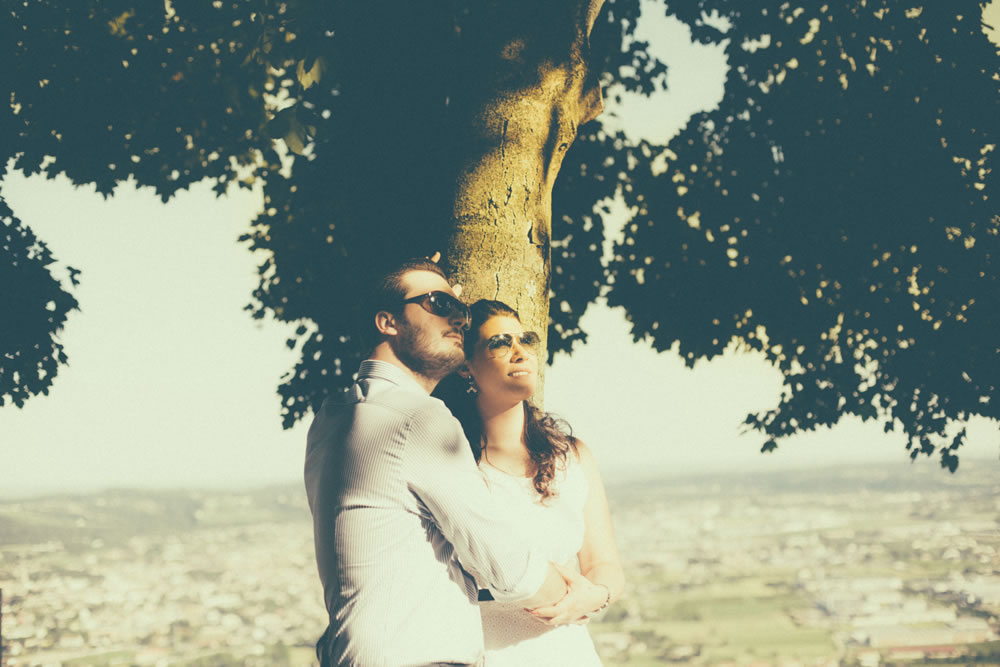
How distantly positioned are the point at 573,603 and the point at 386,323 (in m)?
1.28

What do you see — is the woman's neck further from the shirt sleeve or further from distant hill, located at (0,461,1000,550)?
distant hill, located at (0,461,1000,550)

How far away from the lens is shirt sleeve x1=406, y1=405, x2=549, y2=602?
268cm

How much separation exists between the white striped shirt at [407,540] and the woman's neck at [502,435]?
39.7 inches

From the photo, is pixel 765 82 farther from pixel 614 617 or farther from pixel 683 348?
pixel 614 617

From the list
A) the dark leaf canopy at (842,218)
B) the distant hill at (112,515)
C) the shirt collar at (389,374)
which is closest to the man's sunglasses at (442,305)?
the shirt collar at (389,374)

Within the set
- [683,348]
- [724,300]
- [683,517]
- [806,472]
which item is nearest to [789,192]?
[724,300]

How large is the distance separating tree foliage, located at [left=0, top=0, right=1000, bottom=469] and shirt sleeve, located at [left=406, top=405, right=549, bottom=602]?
7.22 m

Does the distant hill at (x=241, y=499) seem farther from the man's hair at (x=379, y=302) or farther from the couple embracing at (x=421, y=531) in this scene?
the man's hair at (x=379, y=302)

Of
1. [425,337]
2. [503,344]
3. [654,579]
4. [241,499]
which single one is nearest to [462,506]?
[425,337]

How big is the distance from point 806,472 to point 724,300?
7050 centimetres

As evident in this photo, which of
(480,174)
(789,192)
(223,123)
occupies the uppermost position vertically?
(223,123)

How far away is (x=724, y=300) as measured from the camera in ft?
39.6

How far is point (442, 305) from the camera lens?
3264mm

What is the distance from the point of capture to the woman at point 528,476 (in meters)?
3.54
